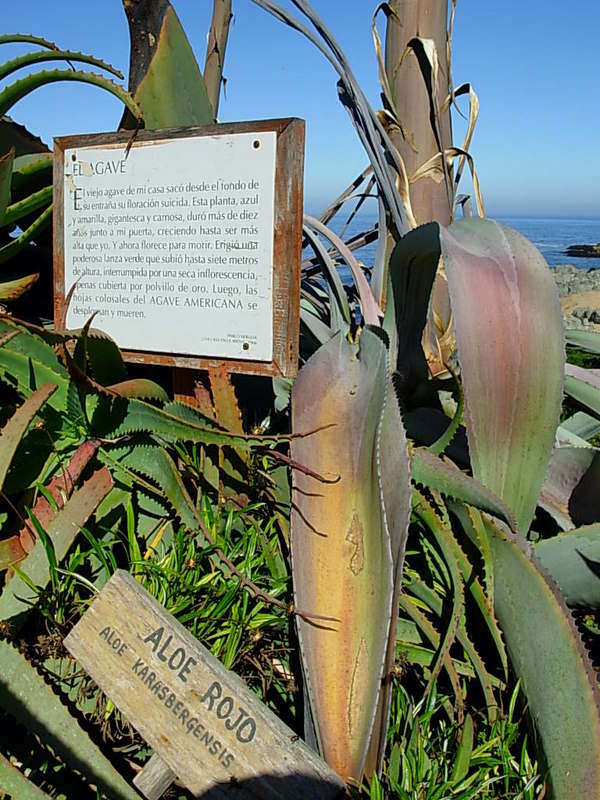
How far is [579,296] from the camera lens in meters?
7.77

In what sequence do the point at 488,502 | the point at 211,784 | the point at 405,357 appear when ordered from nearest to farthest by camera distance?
the point at 211,784, the point at 488,502, the point at 405,357

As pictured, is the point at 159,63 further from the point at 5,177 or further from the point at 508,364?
the point at 508,364

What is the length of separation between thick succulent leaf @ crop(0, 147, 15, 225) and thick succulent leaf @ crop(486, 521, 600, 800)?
934 millimetres

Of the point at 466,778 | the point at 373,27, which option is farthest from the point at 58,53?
the point at 466,778

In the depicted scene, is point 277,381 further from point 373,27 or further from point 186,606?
point 373,27

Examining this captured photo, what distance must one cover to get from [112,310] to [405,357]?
52 centimetres

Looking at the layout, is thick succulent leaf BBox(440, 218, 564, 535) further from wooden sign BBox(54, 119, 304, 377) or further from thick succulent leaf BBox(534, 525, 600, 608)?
wooden sign BBox(54, 119, 304, 377)

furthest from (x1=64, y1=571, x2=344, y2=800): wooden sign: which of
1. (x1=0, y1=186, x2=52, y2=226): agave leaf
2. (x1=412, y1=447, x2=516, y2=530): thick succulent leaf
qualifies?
(x1=0, y1=186, x2=52, y2=226): agave leaf

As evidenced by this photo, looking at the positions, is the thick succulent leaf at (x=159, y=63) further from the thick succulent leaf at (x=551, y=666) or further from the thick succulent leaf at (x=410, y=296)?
the thick succulent leaf at (x=551, y=666)

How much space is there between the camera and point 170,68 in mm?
1441

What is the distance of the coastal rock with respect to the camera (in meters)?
19.0

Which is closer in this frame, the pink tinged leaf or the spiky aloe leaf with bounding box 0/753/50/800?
the spiky aloe leaf with bounding box 0/753/50/800

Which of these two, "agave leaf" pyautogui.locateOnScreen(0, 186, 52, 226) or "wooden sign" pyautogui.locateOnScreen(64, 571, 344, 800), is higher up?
"agave leaf" pyautogui.locateOnScreen(0, 186, 52, 226)

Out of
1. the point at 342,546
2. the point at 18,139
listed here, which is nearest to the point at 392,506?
the point at 342,546
